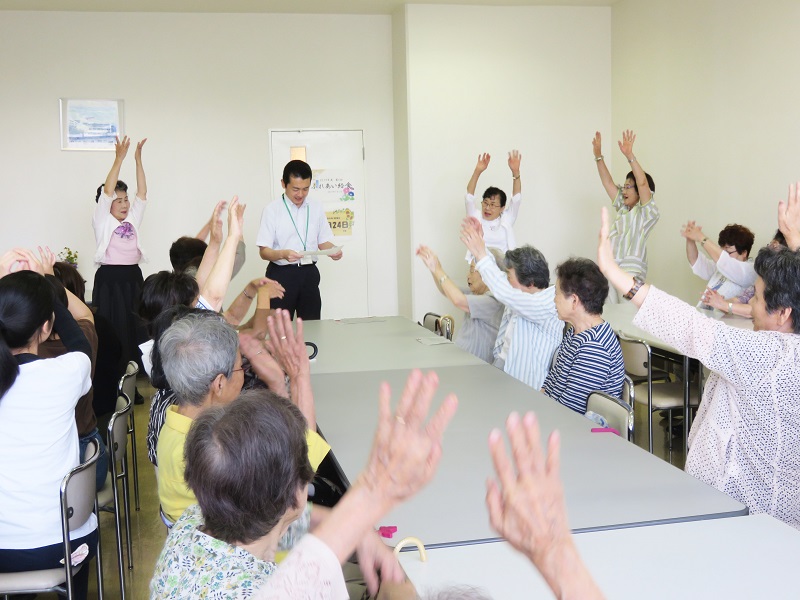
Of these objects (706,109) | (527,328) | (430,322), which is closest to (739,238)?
(706,109)

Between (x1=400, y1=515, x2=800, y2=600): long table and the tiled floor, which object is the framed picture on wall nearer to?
the tiled floor

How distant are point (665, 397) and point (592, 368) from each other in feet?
3.89

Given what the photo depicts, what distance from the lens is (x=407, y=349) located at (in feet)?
13.7

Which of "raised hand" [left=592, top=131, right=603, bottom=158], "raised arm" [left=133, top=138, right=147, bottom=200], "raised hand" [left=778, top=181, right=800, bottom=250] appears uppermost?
"raised hand" [left=592, top=131, right=603, bottom=158]

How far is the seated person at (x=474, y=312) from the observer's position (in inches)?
166

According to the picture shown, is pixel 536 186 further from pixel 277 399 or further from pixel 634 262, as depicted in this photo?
pixel 277 399

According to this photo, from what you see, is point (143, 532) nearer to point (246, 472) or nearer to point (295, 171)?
point (246, 472)

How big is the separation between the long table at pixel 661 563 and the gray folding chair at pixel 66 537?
3.67 ft

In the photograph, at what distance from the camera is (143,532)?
12.1 ft

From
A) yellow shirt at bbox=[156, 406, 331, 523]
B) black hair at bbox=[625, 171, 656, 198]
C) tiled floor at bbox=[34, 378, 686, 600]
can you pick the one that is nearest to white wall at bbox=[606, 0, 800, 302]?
black hair at bbox=[625, 171, 656, 198]

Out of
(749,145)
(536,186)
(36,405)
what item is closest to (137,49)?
(536,186)

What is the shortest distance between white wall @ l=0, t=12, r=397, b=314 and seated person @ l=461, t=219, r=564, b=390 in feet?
14.3

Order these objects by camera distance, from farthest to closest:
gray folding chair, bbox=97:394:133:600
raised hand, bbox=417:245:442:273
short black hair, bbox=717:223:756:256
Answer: short black hair, bbox=717:223:756:256 → raised hand, bbox=417:245:442:273 → gray folding chair, bbox=97:394:133:600

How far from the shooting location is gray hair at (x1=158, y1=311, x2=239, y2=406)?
7.08 ft
